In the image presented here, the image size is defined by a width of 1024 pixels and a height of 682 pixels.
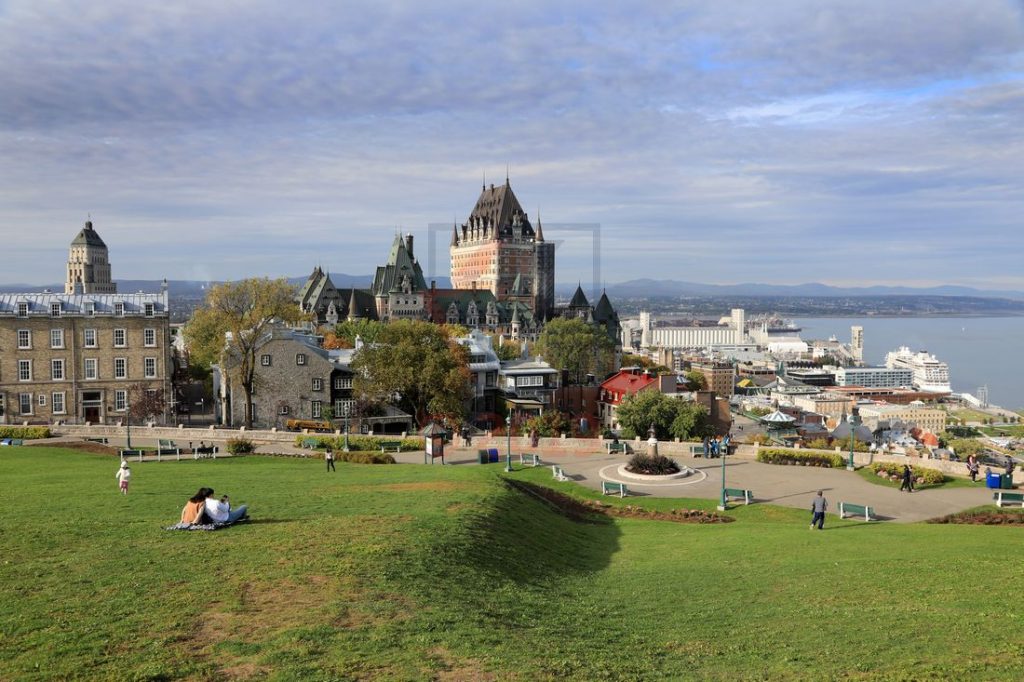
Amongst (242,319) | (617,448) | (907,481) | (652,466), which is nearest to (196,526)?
(652,466)

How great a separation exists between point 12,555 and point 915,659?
14813mm

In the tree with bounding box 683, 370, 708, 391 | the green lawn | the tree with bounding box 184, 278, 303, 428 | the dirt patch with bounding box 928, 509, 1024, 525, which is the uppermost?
the tree with bounding box 184, 278, 303, 428

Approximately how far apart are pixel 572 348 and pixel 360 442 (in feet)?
196

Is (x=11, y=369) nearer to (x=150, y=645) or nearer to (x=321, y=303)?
(x=150, y=645)

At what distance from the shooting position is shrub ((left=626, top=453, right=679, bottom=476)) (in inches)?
1347

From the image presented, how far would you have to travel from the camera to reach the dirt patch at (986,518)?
24.6m

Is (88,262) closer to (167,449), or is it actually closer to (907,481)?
(167,449)

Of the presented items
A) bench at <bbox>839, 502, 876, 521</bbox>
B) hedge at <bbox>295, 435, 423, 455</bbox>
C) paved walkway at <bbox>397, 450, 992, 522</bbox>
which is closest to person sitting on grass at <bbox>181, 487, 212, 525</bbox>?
paved walkway at <bbox>397, 450, 992, 522</bbox>

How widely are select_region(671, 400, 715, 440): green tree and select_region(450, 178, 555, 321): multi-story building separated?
109 meters

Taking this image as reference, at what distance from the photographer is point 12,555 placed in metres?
14.5

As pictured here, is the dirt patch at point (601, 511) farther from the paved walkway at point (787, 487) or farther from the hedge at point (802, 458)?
the hedge at point (802, 458)

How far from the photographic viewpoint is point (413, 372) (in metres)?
50.8

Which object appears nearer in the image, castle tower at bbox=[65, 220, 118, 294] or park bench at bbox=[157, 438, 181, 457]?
park bench at bbox=[157, 438, 181, 457]

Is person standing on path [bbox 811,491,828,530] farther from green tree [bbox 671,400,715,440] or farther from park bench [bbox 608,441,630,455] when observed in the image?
green tree [bbox 671,400,715,440]
